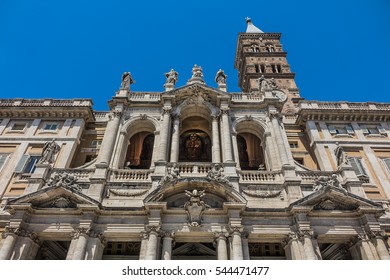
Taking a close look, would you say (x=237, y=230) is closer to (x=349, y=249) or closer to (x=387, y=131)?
(x=349, y=249)

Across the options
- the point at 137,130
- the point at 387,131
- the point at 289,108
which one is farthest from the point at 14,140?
the point at 387,131

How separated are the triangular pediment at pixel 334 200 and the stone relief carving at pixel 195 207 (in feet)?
19.7

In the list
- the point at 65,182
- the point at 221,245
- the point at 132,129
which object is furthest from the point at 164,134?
the point at 221,245

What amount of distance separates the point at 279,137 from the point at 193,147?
291 inches

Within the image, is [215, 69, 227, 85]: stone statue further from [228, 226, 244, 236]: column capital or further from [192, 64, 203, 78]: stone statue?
[228, 226, 244, 236]: column capital

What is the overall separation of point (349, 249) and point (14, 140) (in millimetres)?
26752

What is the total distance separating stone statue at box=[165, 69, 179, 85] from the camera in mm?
26609

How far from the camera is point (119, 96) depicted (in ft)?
80.0

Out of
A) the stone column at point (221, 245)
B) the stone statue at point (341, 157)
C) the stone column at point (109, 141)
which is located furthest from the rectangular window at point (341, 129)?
the stone column at point (109, 141)

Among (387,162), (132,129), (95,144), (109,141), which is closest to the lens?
(109,141)

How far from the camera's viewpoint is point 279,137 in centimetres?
2188

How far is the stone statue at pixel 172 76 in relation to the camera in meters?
26.6

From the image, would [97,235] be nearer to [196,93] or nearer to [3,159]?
[3,159]

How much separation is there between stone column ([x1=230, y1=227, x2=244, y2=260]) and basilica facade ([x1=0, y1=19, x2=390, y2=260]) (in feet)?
0.18
